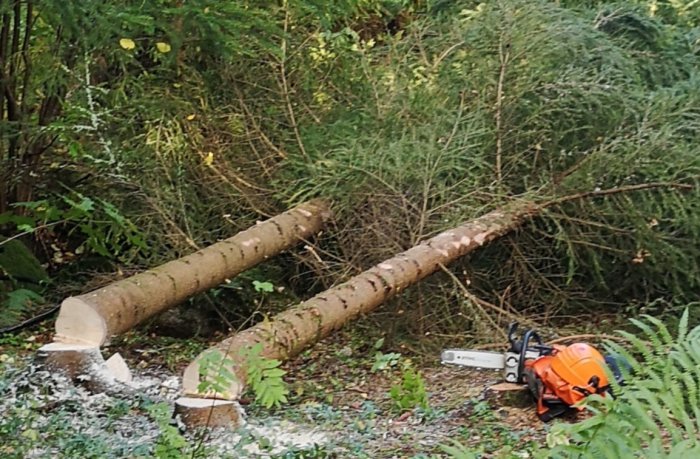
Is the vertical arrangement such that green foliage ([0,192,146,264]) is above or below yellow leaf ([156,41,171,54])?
below

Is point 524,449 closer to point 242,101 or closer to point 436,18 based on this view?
point 242,101

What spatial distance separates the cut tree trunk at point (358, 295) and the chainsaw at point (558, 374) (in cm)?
99

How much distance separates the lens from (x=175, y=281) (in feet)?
15.1

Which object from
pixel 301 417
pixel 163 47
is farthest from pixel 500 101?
pixel 301 417

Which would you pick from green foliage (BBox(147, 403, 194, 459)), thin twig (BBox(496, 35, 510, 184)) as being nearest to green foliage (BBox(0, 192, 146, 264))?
thin twig (BBox(496, 35, 510, 184))

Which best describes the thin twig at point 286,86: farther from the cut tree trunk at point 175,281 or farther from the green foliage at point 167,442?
the green foliage at point 167,442

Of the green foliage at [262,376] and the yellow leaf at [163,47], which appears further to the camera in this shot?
the yellow leaf at [163,47]

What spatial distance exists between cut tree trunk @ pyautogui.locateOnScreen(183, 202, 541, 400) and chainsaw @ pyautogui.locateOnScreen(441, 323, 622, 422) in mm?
988

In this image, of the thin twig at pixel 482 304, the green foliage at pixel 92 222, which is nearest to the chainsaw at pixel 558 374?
the thin twig at pixel 482 304

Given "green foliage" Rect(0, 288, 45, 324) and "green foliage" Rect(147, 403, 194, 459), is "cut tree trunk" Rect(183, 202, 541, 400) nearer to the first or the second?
"green foliage" Rect(147, 403, 194, 459)

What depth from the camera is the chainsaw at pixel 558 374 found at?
3.42 m

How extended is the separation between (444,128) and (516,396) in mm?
2178

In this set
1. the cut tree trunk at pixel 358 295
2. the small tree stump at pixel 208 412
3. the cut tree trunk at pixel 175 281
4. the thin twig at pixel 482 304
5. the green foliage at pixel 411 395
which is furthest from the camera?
the thin twig at pixel 482 304

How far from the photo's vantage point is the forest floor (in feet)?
9.86
